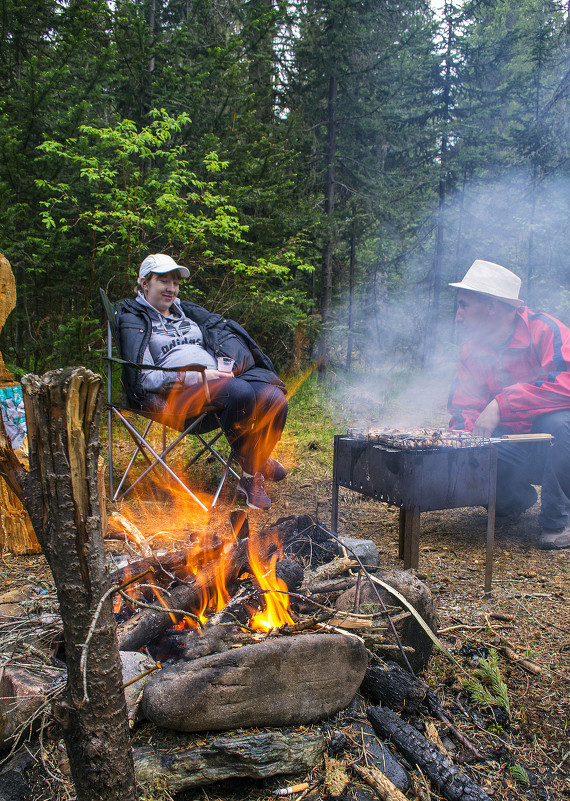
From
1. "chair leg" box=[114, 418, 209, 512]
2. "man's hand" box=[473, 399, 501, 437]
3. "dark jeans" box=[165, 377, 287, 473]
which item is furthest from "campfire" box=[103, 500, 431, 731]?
"man's hand" box=[473, 399, 501, 437]

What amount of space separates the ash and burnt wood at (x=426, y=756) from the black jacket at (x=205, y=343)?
232 cm

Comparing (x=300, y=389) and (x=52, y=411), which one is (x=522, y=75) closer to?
(x=300, y=389)

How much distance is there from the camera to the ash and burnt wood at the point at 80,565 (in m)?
0.98

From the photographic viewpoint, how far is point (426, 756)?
1523 mm

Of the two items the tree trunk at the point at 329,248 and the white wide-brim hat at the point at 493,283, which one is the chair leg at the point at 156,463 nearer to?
the white wide-brim hat at the point at 493,283

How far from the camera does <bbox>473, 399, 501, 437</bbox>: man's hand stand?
345 centimetres

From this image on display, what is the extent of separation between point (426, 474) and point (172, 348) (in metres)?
1.94

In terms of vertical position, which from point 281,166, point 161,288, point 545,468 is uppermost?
point 281,166

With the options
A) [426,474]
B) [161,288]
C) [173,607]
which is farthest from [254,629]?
[161,288]

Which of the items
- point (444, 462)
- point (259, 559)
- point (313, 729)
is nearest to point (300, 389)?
point (444, 462)

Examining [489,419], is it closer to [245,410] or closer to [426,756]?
[245,410]

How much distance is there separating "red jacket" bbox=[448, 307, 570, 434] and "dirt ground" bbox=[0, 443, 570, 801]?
2.79 feet

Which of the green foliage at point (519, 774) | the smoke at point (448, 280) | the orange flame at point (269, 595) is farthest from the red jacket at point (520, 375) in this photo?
the smoke at point (448, 280)

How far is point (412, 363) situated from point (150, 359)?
940 centimetres
